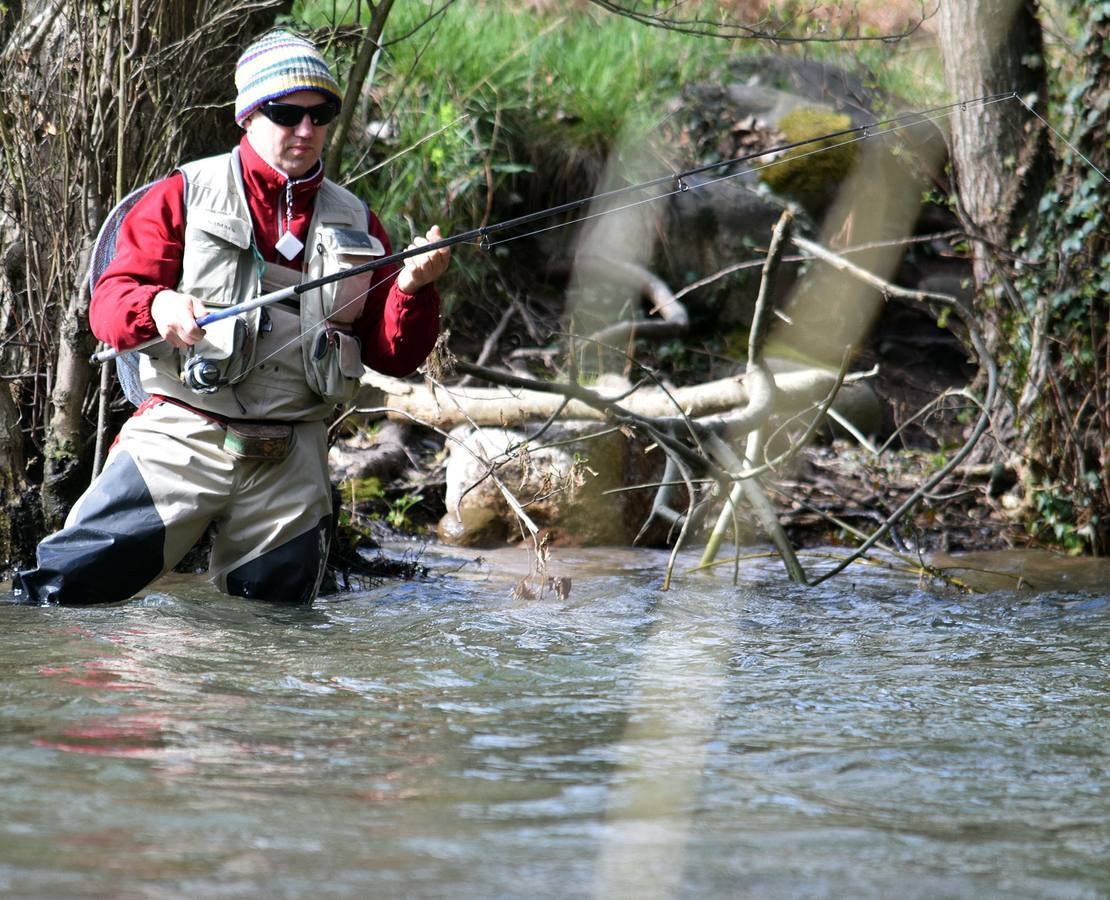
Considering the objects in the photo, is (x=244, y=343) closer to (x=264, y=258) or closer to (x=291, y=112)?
(x=264, y=258)

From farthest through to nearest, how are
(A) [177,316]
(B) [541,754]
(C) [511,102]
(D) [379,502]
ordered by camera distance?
(C) [511,102]
(D) [379,502]
(A) [177,316]
(B) [541,754]

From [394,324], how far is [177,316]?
0.68 meters

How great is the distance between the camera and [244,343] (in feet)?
13.1

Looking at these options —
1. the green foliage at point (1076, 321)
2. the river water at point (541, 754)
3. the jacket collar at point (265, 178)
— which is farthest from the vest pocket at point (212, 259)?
the green foliage at point (1076, 321)

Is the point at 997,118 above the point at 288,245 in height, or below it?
above

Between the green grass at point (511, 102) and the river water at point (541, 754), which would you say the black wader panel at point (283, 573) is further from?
the green grass at point (511, 102)

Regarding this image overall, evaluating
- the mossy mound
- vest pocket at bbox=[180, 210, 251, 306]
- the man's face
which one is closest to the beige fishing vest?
vest pocket at bbox=[180, 210, 251, 306]

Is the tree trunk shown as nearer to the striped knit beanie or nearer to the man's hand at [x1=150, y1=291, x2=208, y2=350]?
the striped knit beanie

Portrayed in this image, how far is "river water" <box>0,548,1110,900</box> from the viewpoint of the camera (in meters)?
2.17

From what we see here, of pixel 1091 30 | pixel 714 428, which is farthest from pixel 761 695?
pixel 1091 30

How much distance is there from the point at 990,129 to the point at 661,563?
3097mm

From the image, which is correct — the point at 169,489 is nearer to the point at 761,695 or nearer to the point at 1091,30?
the point at 761,695

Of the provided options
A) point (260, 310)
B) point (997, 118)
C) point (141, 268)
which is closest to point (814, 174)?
point (997, 118)

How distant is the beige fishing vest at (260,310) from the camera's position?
4012 millimetres
